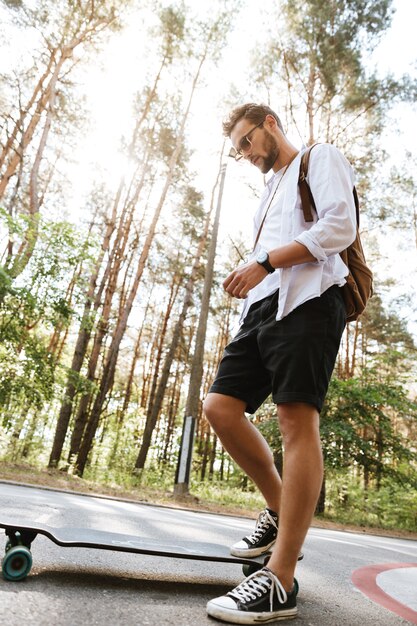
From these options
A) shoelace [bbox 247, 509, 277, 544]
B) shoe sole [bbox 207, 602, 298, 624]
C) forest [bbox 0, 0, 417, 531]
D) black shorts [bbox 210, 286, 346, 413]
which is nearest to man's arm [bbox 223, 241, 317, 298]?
black shorts [bbox 210, 286, 346, 413]

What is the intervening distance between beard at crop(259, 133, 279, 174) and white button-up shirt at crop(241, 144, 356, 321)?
13 centimetres

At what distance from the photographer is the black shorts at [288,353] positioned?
1753mm

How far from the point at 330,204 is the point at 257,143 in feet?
1.89

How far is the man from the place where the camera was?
1653 mm

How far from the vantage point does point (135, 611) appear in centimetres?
144

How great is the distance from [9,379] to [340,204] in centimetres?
901

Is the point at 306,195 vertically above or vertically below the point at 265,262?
above

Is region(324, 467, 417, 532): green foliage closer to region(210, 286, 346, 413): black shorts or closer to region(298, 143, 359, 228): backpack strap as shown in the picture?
region(210, 286, 346, 413): black shorts

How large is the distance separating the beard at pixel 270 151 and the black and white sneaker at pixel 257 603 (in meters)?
1.70

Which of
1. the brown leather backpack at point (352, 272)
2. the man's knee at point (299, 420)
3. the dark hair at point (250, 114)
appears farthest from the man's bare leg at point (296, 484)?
the dark hair at point (250, 114)

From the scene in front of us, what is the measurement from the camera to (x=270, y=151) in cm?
230

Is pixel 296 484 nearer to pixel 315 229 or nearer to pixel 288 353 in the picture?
pixel 288 353

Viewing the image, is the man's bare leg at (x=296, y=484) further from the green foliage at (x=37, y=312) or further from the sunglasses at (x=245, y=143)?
the green foliage at (x=37, y=312)

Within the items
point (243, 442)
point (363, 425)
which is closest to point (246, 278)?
point (243, 442)
